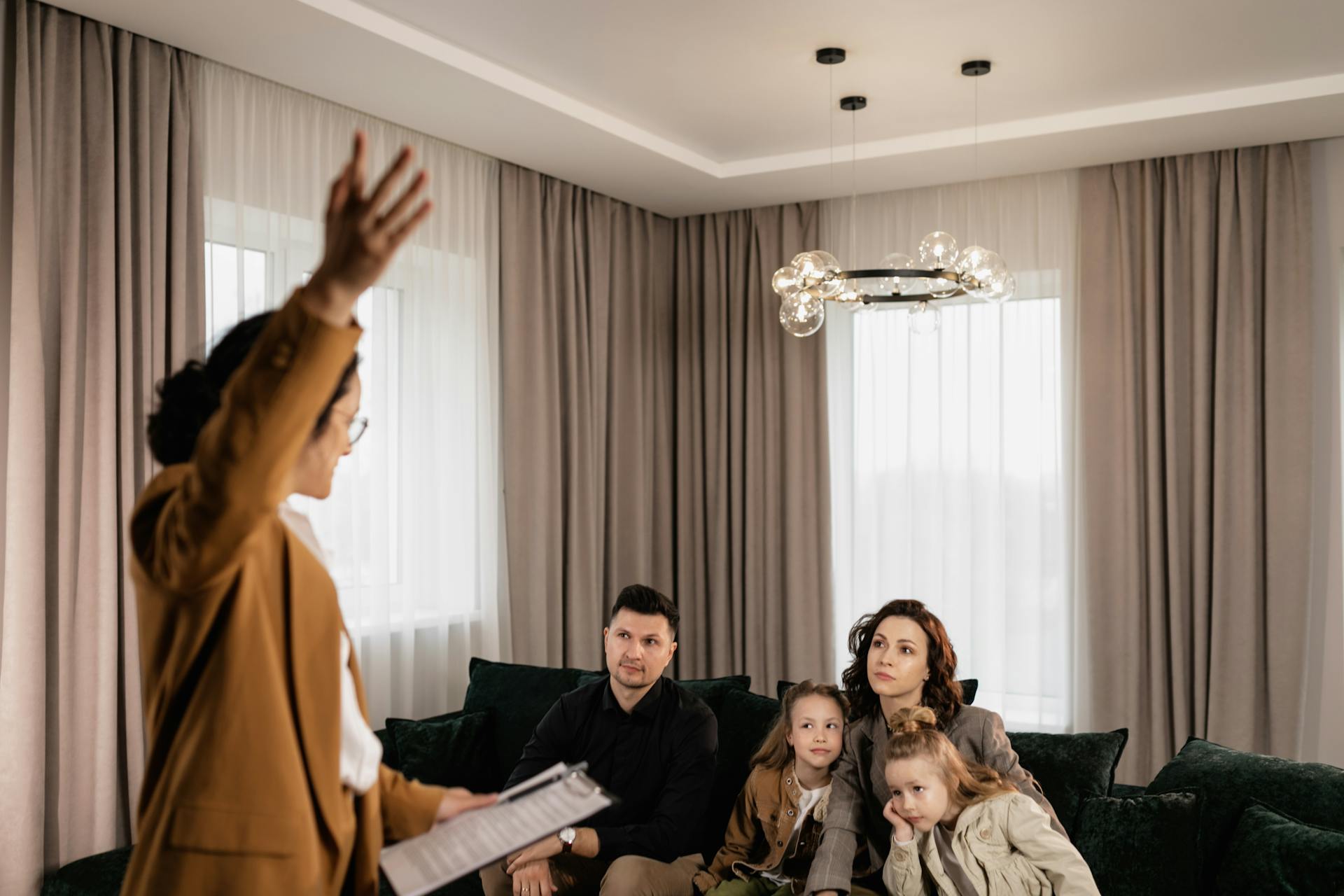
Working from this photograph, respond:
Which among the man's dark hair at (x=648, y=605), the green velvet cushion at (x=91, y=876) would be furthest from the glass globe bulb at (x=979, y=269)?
the green velvet cushion at (x=91, y=876)

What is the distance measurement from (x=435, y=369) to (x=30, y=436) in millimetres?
1524

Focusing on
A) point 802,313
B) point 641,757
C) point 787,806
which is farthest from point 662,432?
point 787,806

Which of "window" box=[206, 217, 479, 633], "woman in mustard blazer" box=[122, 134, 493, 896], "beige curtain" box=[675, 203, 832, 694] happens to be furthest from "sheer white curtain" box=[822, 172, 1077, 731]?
"woman in mustard blazer" box=[122, 134, 493, 896]

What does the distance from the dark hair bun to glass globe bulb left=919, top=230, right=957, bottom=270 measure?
2333mm

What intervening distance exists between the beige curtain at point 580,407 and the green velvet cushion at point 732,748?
1.31 metres

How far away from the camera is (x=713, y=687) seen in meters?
3.40

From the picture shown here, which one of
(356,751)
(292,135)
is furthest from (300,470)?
(292,135)

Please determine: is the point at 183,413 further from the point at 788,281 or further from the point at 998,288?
the point at 998,288

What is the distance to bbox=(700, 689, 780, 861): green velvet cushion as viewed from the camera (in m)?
3.05

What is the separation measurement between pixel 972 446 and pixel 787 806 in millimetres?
2324

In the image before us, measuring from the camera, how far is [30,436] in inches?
108

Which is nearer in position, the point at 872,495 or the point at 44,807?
the point at 44,807

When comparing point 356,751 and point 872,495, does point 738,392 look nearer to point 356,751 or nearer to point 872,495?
point 872,495

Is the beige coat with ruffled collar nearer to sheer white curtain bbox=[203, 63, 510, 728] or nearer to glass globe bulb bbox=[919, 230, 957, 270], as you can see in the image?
glass globe bulb bbox=[919, 230, 957, 270]
